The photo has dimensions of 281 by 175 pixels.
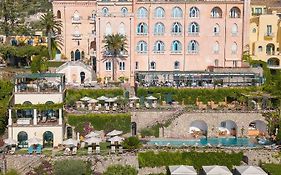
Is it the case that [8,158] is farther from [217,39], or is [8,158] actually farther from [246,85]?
[217,39]

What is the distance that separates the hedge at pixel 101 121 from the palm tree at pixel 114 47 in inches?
520

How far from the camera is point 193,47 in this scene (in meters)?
69.4

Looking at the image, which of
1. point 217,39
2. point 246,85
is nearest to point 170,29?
point 217,39

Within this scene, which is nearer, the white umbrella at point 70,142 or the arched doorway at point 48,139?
the white umbrella at point 70,142

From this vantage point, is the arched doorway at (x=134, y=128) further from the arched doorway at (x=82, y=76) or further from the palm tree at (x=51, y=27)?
the palm tree at (x=51, y=27)

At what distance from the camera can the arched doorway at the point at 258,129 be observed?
5609cm

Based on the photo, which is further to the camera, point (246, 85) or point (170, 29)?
point (170, 29)

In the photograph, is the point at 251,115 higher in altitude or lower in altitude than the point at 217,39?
lower

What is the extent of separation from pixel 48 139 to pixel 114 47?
57.0 feet

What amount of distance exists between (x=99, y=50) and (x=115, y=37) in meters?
3.13

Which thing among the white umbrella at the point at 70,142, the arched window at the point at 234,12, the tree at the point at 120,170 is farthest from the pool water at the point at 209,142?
the arched window at the point at 234,12

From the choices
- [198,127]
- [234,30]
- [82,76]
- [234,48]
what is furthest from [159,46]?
[198,127]

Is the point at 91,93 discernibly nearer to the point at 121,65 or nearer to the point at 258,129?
the point at 121,65

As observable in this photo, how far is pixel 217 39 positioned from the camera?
228 feet
